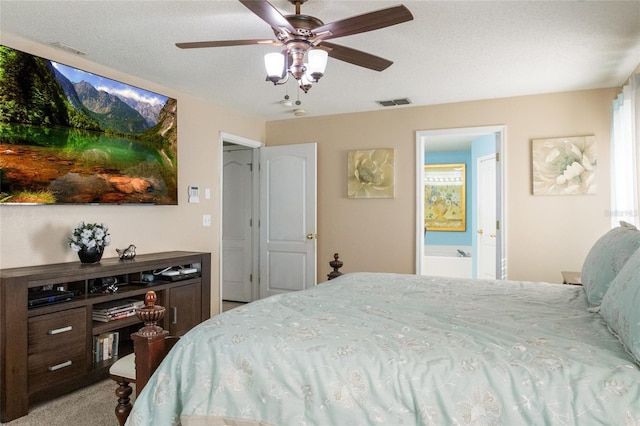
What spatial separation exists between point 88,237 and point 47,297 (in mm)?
530

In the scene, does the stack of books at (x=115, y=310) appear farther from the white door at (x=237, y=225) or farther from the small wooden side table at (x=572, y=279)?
the small wooden side table at (x=572, y=279)

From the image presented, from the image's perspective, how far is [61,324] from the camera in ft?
9.38

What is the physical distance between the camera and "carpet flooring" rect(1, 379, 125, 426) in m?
2.57

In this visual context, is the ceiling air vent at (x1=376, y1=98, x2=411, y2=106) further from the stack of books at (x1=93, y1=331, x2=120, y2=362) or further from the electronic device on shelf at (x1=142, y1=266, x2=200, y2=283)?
the stack of books at (x1=93, y1=331, x2=120, y2=362)

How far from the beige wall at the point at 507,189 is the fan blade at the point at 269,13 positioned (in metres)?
3.10

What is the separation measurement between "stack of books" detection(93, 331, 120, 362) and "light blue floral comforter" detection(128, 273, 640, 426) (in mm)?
1858

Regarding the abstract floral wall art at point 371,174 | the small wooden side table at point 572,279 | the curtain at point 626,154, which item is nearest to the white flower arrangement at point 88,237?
the abstract floral wall art at point 371,174

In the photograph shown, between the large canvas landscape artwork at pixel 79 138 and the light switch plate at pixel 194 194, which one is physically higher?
the large canvas landscape artwork at pixel 79 138

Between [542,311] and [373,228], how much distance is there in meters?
3.26

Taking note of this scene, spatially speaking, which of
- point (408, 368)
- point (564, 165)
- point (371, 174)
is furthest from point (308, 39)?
point (564, 165)

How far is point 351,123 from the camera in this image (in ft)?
17.6

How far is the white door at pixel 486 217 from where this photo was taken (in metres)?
5.70

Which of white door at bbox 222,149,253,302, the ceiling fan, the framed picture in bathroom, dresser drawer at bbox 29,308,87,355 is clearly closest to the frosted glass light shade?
the ceiling fan

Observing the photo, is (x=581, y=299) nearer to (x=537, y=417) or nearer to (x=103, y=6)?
(x=537, y=417)
